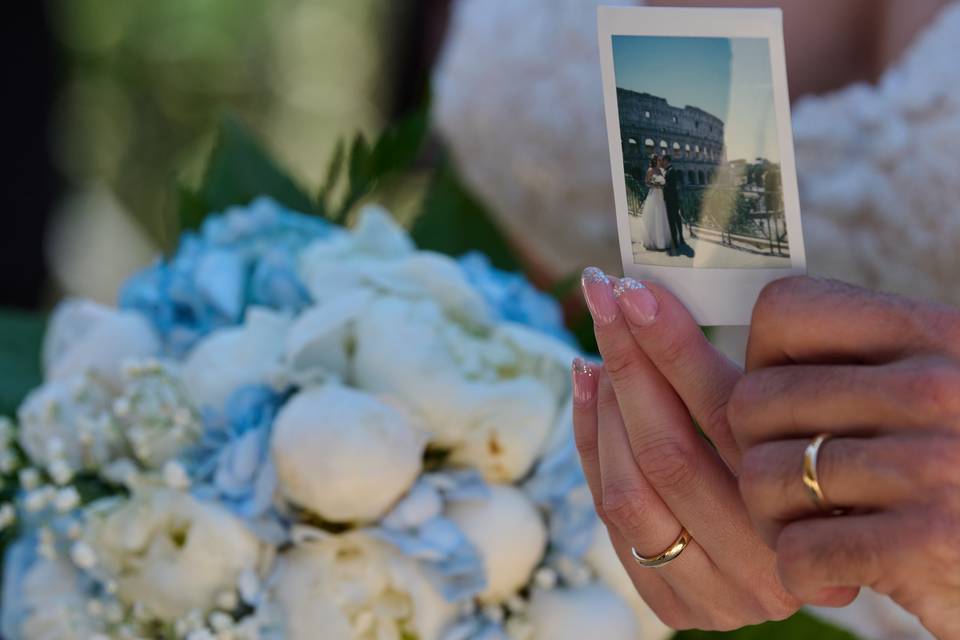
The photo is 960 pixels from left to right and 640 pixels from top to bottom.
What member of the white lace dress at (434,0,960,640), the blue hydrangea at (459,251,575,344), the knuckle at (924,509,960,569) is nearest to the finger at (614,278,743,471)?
the knuckle at (924,509,960,569)

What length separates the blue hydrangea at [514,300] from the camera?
0.74m

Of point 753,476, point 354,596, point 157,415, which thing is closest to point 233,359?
point 157,415

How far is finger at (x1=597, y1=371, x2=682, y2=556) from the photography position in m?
0.46

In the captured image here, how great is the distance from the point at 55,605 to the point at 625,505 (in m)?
0.39

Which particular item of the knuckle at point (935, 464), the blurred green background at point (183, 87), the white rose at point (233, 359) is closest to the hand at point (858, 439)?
the knuckle at point (935, 464)

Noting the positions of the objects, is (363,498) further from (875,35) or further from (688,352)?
(875,35)

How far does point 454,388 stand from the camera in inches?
24.7

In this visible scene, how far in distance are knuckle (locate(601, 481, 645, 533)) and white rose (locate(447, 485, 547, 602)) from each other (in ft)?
0.52

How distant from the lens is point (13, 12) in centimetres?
236

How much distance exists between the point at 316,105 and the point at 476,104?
15.6 ft

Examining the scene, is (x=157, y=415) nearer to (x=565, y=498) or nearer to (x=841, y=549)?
(x=565, y=498)

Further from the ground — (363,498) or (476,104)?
(476,104)

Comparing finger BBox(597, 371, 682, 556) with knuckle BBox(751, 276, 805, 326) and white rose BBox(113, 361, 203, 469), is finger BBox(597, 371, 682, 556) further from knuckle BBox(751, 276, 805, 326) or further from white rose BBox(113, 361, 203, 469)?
white rose BBox(113, 361, 203, 469)

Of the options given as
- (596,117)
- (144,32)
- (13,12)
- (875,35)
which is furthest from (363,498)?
(144,32)
